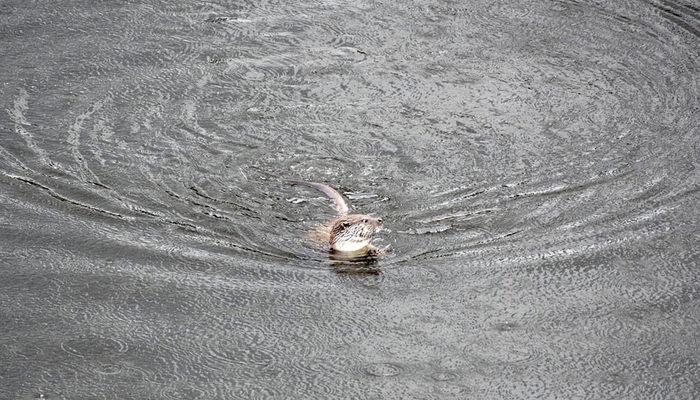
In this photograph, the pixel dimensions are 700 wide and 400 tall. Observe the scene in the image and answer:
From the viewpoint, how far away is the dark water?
18.0ft

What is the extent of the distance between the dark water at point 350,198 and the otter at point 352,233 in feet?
0.40

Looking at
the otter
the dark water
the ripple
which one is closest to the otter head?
the otter

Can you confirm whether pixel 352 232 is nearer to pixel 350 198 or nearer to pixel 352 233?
pixel 352 233

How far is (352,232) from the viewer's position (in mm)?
6281

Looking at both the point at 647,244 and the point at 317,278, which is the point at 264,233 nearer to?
the point at 317,278

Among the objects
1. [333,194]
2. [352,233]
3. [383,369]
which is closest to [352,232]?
[352,233]

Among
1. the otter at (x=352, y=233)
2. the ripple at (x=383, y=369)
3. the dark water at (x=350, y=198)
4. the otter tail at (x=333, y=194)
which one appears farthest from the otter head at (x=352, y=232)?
the ripple at (x=383, y=369)

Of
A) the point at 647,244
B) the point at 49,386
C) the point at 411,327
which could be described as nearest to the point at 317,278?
the point at 411,327

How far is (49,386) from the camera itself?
17.1ft

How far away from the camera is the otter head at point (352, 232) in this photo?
6.26 metres

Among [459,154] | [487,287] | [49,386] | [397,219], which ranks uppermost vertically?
[459,154]

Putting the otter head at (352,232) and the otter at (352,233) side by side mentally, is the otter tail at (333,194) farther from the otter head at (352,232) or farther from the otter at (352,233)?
the otter head at (352,232)

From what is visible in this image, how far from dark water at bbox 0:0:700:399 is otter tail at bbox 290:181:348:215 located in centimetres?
8

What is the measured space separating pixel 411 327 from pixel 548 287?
3.11 feet
